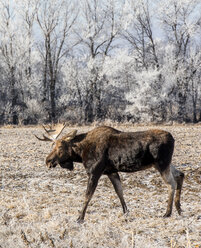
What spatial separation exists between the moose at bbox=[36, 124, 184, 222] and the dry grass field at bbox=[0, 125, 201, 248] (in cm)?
40

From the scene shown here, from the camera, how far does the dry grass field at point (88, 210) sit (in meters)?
4.54

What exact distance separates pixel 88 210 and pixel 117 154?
137 cm

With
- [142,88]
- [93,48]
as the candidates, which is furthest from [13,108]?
[142,88]

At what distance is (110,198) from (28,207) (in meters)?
A: 1.82

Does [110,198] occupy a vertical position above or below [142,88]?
below

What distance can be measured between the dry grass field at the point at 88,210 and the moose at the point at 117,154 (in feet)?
1.32

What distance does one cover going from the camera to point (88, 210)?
6.25 meters

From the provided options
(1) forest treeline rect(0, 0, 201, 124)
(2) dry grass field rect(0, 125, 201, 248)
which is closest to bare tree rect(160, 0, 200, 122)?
(1) forest treeline rect(0, 0, 201, 124)

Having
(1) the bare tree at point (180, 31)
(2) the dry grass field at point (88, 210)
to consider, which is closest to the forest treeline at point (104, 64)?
(1) the bare tree at point (180, 31)

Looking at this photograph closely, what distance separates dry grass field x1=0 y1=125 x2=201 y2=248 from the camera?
14.9 ft

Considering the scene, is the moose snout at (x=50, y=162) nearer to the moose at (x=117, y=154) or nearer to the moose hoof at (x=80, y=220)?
the moose at (x=117, y=154)

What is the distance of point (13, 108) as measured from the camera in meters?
30.6

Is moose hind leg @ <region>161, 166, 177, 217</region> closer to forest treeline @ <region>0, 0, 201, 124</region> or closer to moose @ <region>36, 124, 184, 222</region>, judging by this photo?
moose @ <region>36, 124, 184, 222</region>

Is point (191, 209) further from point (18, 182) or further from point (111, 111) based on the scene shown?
point (111, 111)
